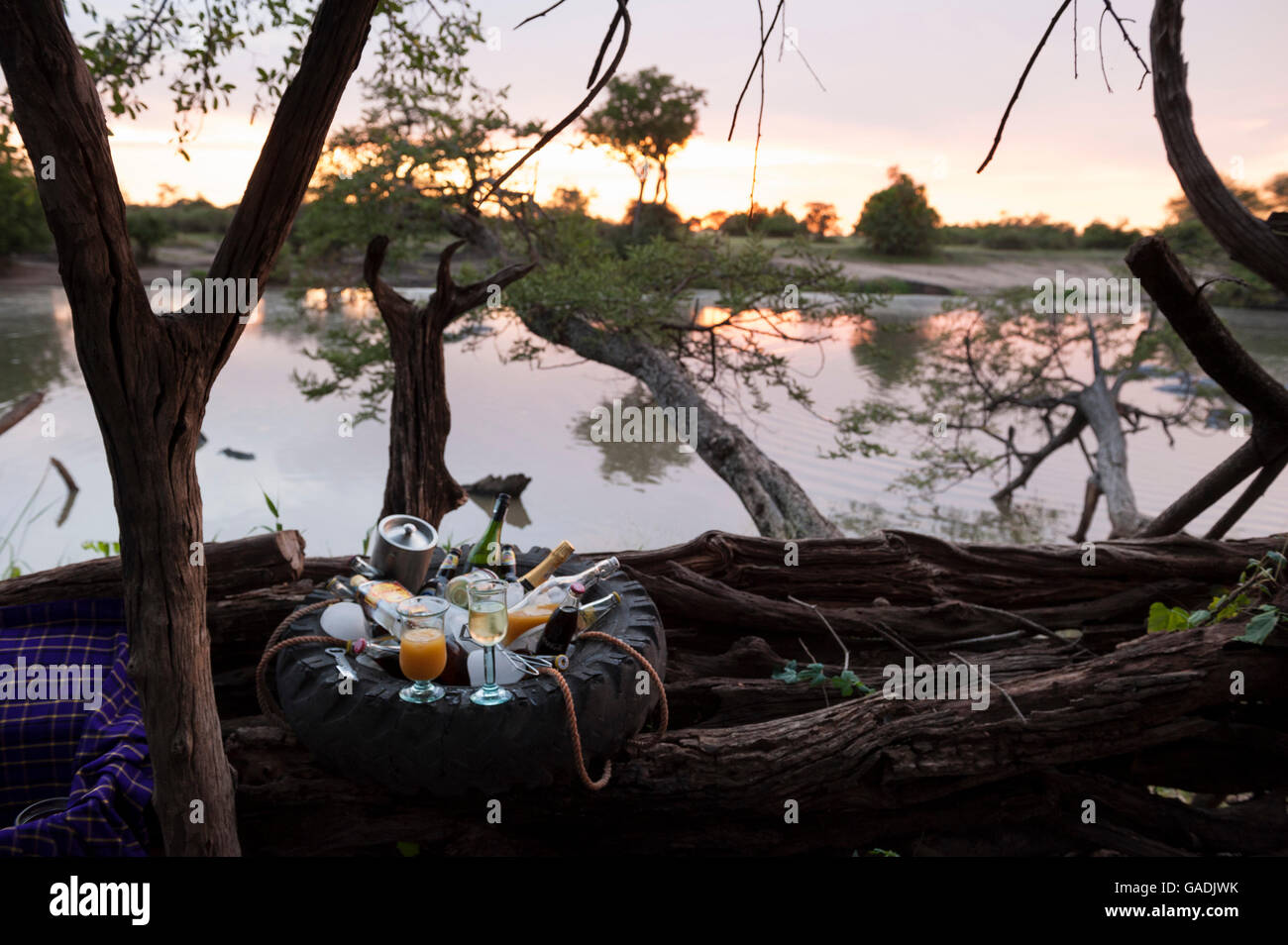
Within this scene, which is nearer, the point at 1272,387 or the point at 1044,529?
the point at 1272,387

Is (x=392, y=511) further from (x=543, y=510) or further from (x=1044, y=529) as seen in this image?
(x=1044, y=529)

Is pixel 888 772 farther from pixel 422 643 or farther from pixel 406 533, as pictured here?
pixel 406 533

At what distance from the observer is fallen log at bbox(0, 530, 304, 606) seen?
8.24 feet

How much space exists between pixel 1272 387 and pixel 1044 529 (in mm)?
5374

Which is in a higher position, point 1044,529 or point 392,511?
point 392,511
